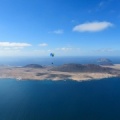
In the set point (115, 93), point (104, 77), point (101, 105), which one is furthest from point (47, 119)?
point (104, 77)

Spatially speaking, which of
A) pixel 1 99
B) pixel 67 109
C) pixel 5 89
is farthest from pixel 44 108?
pixel 5 89

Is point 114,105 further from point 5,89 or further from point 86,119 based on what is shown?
point 5,89

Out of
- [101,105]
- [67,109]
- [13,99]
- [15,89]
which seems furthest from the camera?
[15,89]

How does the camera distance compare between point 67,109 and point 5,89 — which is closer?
point 67,109

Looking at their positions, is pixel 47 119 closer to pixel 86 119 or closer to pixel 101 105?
pixel 86 119

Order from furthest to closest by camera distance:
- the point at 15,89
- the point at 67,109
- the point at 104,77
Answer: the point at 104,77 < the point at 15,89 < the point at 67,109

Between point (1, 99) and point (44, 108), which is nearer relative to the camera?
point (44, 108)
